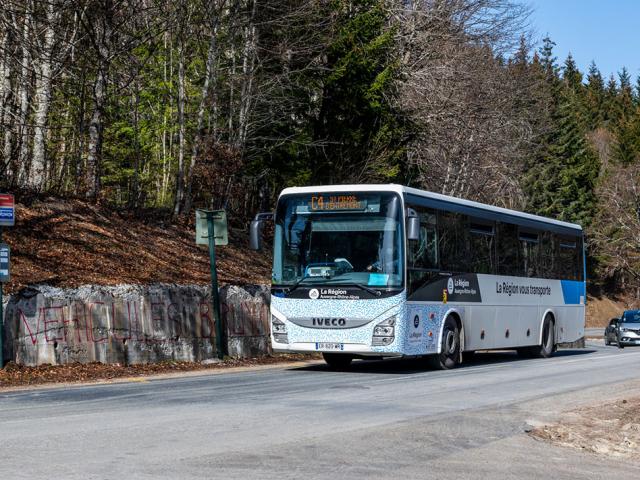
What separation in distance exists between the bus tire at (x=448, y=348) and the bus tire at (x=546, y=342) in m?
5.84

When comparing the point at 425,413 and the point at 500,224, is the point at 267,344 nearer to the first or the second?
the point at 500,224

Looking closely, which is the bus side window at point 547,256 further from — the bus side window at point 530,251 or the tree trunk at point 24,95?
the tree trunk at point 24,95

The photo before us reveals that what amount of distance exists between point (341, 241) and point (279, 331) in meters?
2.09

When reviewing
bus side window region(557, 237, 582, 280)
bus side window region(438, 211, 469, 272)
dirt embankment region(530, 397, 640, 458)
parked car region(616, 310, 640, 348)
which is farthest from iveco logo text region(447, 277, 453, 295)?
parked car region(616, 310, 640, 348)

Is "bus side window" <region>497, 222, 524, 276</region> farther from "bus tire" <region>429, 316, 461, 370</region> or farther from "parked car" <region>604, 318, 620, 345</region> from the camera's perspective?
"parked car" <region>604, 318, 620, 345</region>

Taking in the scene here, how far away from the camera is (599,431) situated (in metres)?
11.7

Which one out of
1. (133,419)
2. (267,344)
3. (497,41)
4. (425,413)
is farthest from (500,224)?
(497,41)

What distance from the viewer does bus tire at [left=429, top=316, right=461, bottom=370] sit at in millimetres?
20906

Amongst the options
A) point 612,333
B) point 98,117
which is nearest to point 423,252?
point 98,117

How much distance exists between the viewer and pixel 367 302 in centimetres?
1891

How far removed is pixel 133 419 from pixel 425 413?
357cm

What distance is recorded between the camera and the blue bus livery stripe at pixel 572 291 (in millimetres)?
27906

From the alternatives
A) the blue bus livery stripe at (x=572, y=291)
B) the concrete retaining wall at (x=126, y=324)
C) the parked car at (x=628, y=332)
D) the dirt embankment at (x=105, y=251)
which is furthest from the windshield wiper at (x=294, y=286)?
the parked car at (x=628, y=332)

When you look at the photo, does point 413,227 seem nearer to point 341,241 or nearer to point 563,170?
point 341,241
